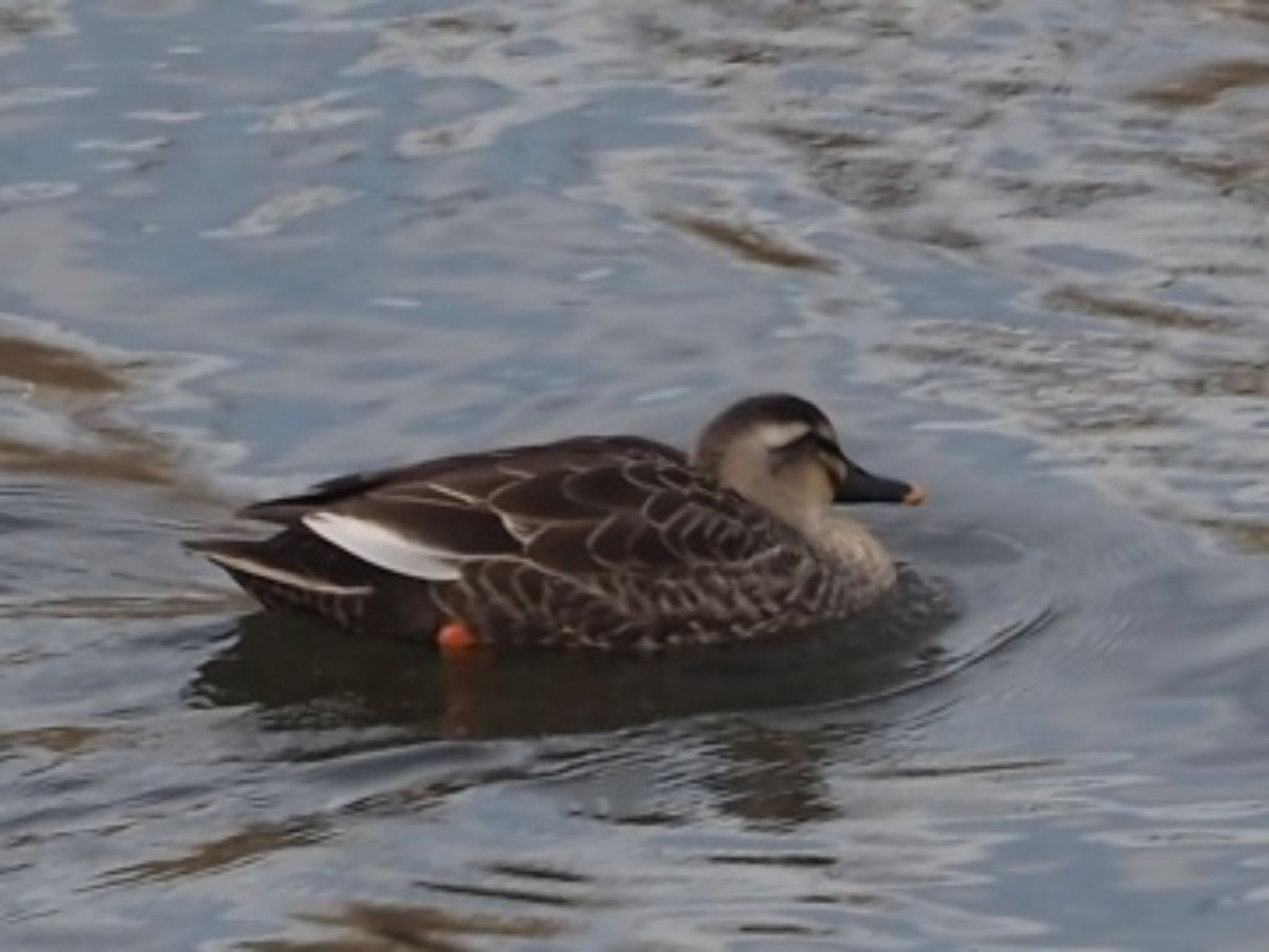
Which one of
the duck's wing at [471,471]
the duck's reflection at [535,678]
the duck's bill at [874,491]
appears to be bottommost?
the duck's reflection at [535,678]

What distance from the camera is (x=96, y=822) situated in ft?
33.9

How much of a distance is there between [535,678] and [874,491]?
47.1 inches

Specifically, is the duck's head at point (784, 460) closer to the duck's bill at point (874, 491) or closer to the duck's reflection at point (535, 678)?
the duck's bill at point (874, 491)

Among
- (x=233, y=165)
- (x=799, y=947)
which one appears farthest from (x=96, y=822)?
(x=233, y=165)

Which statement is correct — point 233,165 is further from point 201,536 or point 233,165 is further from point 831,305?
point 201,536

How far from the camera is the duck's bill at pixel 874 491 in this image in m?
12.4

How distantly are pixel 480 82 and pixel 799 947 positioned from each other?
7.80m

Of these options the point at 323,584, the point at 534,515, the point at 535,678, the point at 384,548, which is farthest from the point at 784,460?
the point at 323,584

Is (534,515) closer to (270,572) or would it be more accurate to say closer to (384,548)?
(384,548)

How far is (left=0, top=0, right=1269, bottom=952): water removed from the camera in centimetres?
1006

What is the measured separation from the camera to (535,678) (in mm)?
11836

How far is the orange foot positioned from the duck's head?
0.89 meters

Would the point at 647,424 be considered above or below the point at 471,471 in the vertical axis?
below

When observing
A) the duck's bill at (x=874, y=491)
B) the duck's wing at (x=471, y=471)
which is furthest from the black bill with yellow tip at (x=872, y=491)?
the duck's wing at (x=471, y=471)
